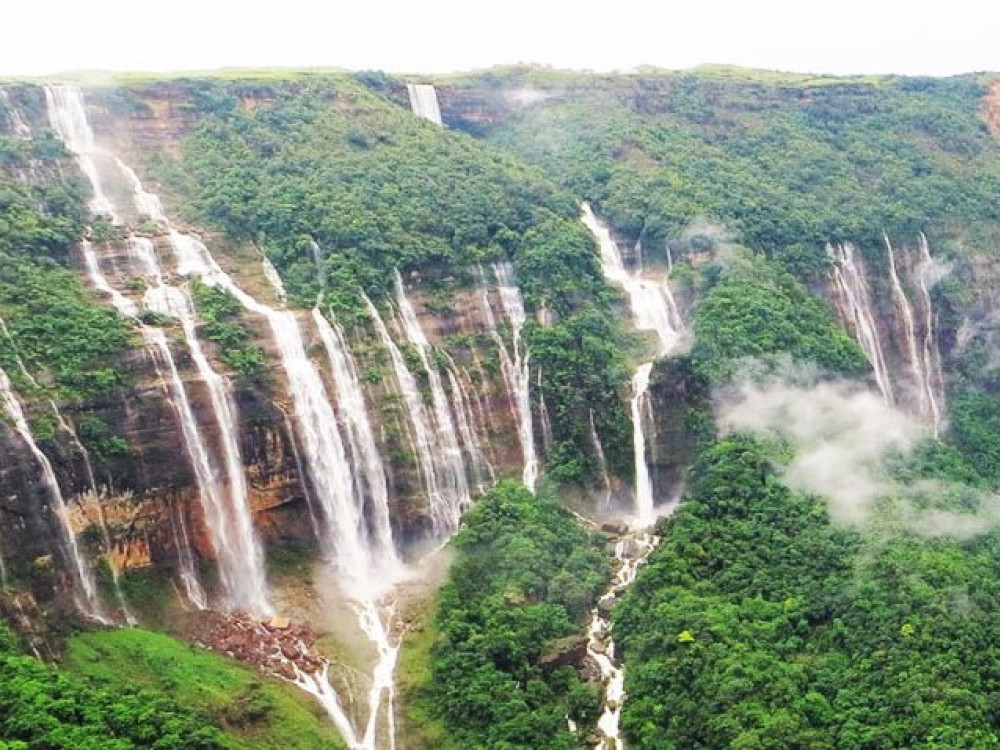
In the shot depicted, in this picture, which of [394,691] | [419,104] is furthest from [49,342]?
[419,104]

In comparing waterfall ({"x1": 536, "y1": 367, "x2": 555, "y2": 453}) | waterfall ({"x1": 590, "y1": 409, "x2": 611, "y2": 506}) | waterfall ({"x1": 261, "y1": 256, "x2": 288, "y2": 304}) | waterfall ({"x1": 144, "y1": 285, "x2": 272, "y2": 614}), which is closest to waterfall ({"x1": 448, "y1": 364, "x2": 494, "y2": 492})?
waterfall ({"x1": 536, "y1": 367, "x2": 555, "y2": 453})

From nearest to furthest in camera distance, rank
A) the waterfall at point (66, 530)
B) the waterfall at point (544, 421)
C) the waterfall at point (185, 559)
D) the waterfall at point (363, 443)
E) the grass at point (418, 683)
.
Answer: the grass at point (418, 683) → the waterfall at point (66, 530) → the waterfall at point (185, 559) → the waterfall at point (363, 443) → the waterfall at point (544, 421)

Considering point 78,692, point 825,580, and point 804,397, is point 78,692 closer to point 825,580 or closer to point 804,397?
point 825,580

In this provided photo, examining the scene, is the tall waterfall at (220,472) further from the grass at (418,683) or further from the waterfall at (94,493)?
the grass at (418,683)

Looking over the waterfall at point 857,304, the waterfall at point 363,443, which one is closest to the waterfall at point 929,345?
the waterfall at point 857,304

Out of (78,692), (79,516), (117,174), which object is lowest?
(78,692)

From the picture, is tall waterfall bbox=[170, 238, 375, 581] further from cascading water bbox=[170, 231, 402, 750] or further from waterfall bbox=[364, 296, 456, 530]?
waterfall bbox=[364, 296, 456, 530]
